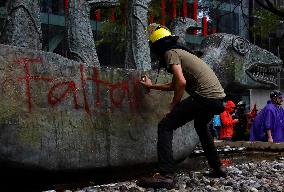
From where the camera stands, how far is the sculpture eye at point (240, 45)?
872 cm

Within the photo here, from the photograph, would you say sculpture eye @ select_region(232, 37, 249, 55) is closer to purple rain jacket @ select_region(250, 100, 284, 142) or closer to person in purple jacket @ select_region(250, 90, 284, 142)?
person in purple jacket @ select_region(250, 90, 284, 142)

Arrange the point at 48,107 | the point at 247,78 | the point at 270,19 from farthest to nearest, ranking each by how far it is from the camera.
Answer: the point at 270,19 → the point at 247,78 → the point at 48,107

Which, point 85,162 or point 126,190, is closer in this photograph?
point 126,190

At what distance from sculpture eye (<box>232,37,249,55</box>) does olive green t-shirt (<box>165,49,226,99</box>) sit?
327cm

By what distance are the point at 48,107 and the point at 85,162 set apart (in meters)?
0.73

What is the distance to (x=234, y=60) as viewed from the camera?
28.6 ft

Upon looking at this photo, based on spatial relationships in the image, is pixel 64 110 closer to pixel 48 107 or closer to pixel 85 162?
pixel 48 107

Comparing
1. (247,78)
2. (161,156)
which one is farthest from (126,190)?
(247,78)

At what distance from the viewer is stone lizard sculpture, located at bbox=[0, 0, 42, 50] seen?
6.07 meters

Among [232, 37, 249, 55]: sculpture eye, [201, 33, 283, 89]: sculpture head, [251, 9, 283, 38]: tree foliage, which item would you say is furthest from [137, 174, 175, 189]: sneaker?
[251, 9, 283, 38]: tree foliage

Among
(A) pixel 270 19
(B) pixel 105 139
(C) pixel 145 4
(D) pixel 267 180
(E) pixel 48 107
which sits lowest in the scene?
(D) pixel 267 180

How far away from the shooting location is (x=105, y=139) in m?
5.85

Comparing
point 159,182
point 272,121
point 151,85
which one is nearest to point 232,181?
point 159,182

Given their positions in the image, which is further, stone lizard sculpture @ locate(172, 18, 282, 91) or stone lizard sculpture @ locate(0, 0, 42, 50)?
stone lizard sculpture @ locate(172, 18, 282, 91)
